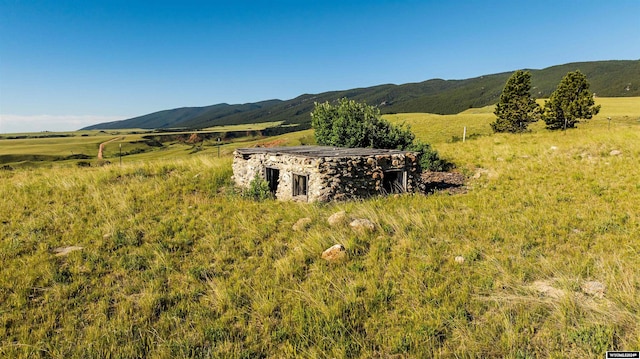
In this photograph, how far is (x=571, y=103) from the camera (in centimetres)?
3500

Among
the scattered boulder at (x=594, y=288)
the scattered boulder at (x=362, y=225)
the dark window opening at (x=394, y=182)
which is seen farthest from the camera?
the dark window opening at (x=394, y=182)

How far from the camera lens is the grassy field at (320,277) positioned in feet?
16.0

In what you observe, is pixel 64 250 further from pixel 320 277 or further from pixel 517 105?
pixel 517 105

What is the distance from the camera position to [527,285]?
6.13m

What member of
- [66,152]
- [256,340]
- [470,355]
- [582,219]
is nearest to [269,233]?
[256,340]

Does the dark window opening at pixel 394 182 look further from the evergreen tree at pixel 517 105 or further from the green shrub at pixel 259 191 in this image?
the evergreen tree at pixel 517 105

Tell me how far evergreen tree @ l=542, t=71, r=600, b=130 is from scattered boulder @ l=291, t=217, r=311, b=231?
3787 centimetres

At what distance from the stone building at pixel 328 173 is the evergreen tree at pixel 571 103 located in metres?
31.6

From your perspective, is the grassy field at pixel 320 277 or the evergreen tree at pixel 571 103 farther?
the evergreen tree at pixel 571 103

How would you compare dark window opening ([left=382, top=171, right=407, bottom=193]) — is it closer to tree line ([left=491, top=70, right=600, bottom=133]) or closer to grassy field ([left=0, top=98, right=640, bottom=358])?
grassy field ([left=0, top=98, right=640, bottom=358])

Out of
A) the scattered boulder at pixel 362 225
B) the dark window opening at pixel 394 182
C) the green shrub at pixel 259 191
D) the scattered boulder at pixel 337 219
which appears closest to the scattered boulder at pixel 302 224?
the scattered boulder at pixel 337 219

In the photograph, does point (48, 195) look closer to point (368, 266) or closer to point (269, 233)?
point (269, 233)

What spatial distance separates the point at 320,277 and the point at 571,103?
41364mm

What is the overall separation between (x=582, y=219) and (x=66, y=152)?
83714mm
